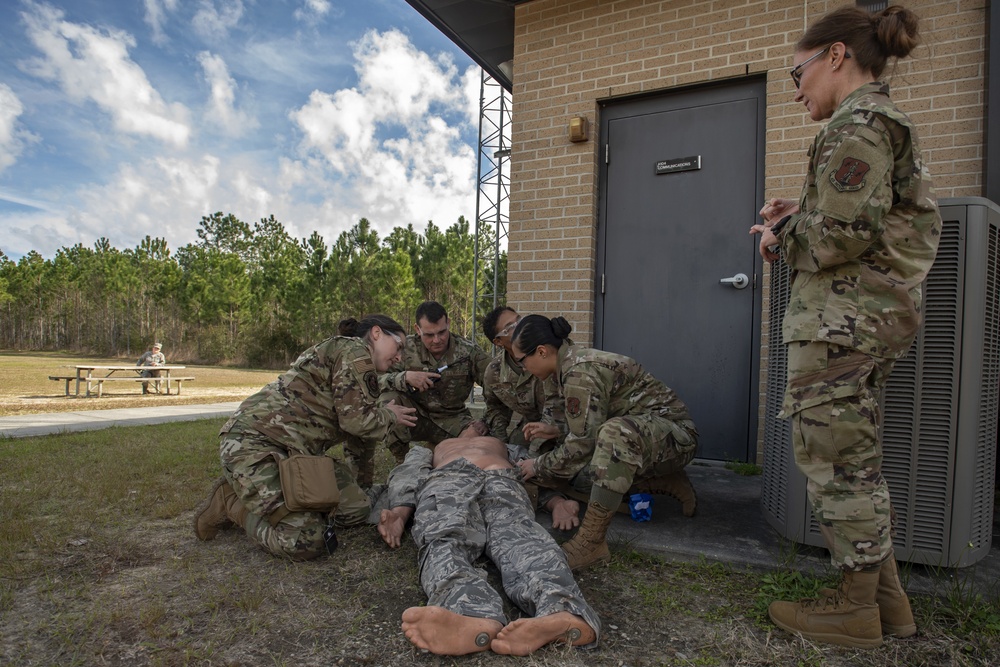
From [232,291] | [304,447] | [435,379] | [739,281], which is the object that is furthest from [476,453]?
[232,291]

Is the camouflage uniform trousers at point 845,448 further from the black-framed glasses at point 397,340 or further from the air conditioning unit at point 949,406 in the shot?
the black-framed glasses at point 397,340

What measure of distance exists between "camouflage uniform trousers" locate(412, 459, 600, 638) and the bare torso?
11 centimetres

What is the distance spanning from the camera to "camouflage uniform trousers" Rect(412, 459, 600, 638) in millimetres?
2012

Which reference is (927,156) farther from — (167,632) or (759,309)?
(167,632)

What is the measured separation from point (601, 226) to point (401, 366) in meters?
2.04

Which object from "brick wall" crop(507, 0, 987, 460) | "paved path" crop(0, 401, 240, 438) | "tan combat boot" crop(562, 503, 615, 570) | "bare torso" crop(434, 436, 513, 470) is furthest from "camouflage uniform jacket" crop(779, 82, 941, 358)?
"paved path" crop(0, 401, 240, 438)

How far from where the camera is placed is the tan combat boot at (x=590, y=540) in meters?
2.62

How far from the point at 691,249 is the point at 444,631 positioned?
363cm

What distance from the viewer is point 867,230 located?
182cm

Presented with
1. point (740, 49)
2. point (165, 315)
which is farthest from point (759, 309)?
point (165, 315)

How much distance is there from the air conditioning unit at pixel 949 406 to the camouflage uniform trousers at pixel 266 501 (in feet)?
8.10

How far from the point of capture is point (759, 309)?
4422mm

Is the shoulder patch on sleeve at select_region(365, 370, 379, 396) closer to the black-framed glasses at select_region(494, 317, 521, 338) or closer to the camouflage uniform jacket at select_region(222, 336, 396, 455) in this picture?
the camouflage uniform jacket at select_region(222, 336, 396, 455)

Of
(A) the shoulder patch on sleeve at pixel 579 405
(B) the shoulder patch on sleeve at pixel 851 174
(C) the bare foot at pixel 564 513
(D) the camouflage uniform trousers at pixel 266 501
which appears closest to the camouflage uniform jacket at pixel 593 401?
(A) the shoulder patch on sleeve at pixel 579 405
